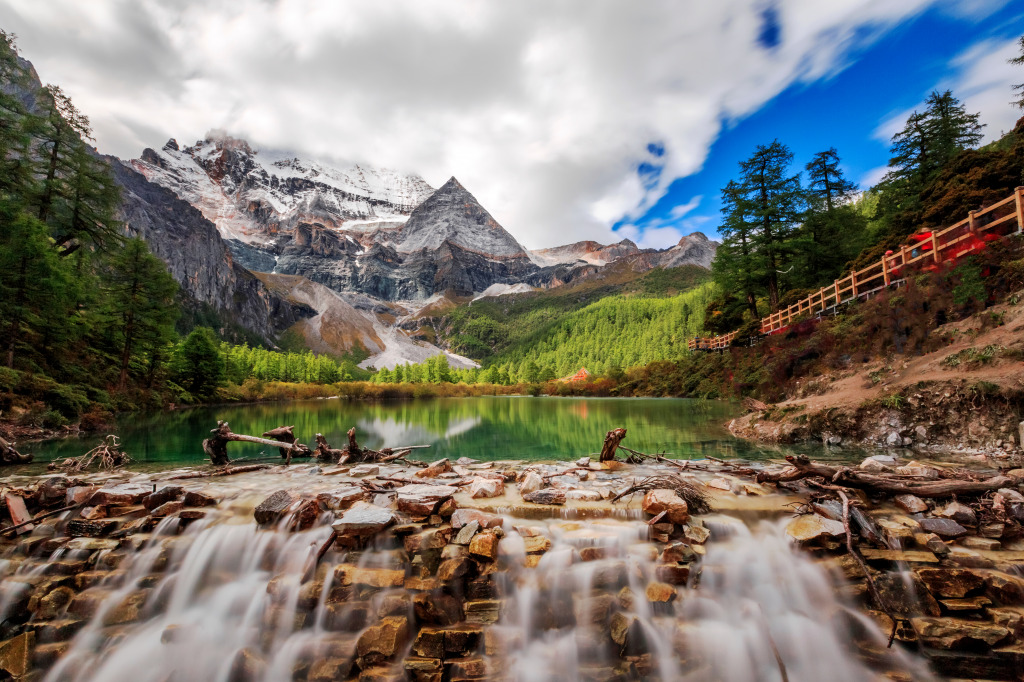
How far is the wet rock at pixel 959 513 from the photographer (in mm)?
5191

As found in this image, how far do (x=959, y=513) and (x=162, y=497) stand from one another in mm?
11929

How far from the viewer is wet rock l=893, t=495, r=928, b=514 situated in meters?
5.62

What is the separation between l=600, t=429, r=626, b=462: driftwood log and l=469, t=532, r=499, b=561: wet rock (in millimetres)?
5835

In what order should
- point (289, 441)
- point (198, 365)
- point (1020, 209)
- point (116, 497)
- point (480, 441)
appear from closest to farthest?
1. point (116, 497)
2. point (289, 441)
3. point (1020, 209)
4. point (480, 441)
5. point (198, 365)

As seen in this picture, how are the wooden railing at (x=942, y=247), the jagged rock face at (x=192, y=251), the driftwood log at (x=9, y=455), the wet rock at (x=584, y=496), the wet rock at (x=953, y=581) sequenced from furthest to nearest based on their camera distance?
the jagged rock face at (x=192, y=251)
the wooden railing at (x=942, y=247)
the driftwood log at (x=9, y=455)
the wet rock at (x=584, y=496)
the wet rock at (x=953, y=581)

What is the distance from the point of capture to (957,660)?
12.6 ft

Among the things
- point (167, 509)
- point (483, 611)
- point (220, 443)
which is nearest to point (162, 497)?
point (167, 509)

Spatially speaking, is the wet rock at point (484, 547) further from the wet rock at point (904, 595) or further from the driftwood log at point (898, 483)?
the driftwood log at point (898, 483)

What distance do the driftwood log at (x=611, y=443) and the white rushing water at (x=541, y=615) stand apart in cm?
457

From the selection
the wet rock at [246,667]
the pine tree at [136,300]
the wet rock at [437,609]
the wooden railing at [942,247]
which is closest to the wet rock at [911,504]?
the wet rock at [437,609]

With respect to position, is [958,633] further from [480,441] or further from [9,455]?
[9,455]

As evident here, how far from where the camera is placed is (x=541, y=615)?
4730 millimetres

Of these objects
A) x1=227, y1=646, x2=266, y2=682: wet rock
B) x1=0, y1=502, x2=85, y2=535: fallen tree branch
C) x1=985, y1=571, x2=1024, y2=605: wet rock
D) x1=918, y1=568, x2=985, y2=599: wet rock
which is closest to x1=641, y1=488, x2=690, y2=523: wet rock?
x1=918, y1=568, x2=985, y2=599: wet rock

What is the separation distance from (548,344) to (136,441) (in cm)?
16639
